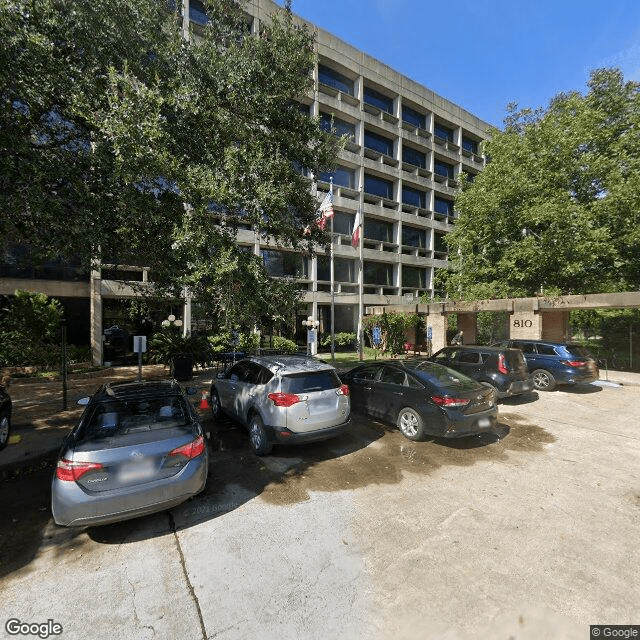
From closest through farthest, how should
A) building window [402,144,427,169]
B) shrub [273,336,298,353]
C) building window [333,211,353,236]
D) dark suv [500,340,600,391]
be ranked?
dark suv [500,340,600,391]
shrub [273,336,298,353]
building window [333,211,353,236]
building window [402,144,427,169]

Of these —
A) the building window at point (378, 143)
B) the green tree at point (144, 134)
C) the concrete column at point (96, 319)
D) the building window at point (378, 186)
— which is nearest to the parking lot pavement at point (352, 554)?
the green tree at point (144, 134)

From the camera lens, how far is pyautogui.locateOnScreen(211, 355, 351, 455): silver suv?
576cm

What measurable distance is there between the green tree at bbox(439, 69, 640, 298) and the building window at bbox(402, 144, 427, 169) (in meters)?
11.8

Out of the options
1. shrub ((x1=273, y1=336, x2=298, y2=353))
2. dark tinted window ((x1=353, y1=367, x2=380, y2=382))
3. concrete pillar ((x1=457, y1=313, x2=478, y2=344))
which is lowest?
shrub ((x1=273, y1=336, x2=298, y2=353))

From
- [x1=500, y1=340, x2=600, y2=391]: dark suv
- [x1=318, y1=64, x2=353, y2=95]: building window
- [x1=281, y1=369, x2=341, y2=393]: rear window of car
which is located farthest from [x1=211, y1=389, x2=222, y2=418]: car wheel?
[x1=318, y1=64, x2=353, y2=95]: building window

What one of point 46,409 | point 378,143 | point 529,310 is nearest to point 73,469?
point 46,409

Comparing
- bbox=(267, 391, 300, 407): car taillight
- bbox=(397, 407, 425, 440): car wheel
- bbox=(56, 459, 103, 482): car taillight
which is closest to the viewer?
bbox=(56, 459, 103, 482): car taillight

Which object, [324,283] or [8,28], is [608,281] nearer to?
[324,283]

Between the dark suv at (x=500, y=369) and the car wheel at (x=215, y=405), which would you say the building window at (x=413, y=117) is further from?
the car wheel at (x=215, y=405)

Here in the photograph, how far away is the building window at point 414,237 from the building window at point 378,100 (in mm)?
10158

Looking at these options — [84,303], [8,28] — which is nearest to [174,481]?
[8,28]

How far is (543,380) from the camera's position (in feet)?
37.9

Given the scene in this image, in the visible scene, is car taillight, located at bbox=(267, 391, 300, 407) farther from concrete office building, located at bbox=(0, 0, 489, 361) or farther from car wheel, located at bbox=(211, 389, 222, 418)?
concrete office building, located at bbox=(0, 0, 489, 361)

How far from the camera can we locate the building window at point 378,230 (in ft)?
90.2
